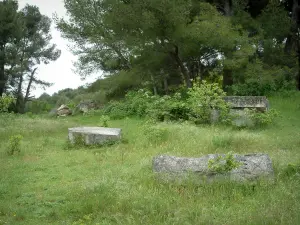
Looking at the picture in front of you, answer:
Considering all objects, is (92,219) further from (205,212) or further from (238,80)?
(238,80)

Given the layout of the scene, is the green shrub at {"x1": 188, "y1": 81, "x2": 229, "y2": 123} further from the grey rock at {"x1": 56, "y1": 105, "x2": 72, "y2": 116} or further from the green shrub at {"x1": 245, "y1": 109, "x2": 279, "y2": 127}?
the grey rock at {"x1": 56, "y1": 105, "x2": 72, "y2": 116}

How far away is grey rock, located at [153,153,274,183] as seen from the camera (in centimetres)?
659

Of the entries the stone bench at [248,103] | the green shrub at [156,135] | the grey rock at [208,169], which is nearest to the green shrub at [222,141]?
the green shrub at [156,135]

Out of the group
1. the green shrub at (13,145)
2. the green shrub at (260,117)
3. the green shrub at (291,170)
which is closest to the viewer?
the green shrub at (291,170)

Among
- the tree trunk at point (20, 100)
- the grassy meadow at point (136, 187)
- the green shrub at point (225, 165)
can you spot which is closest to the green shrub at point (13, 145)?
the grassy meadow at point (136, 187)

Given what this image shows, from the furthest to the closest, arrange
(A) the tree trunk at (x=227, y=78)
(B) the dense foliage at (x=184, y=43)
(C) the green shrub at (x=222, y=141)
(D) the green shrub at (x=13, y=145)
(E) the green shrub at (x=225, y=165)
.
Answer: (A) the tree trunk at (x=227, y=78) < (B) the dense foliage at (x=184, y=43) < (D) the green shrub at (x=13, y=145) < (C) the green shrub at (x=222, y=141) < (E) the green shrub at (x=225, y=165)

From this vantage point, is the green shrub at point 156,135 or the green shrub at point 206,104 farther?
the green shrub at point 206,104

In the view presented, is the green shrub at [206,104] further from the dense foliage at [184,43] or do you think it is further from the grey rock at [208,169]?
the grey rock at [208,169]

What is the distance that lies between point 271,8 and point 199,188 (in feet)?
56.1

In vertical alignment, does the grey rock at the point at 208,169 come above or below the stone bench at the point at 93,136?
below

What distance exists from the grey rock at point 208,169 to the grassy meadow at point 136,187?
0.21m

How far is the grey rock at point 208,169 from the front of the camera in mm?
6594

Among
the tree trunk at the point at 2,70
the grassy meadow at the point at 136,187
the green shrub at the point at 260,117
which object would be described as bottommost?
the grassy meadow at the point at 136,187

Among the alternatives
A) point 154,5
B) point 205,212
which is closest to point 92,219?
point 205,212
